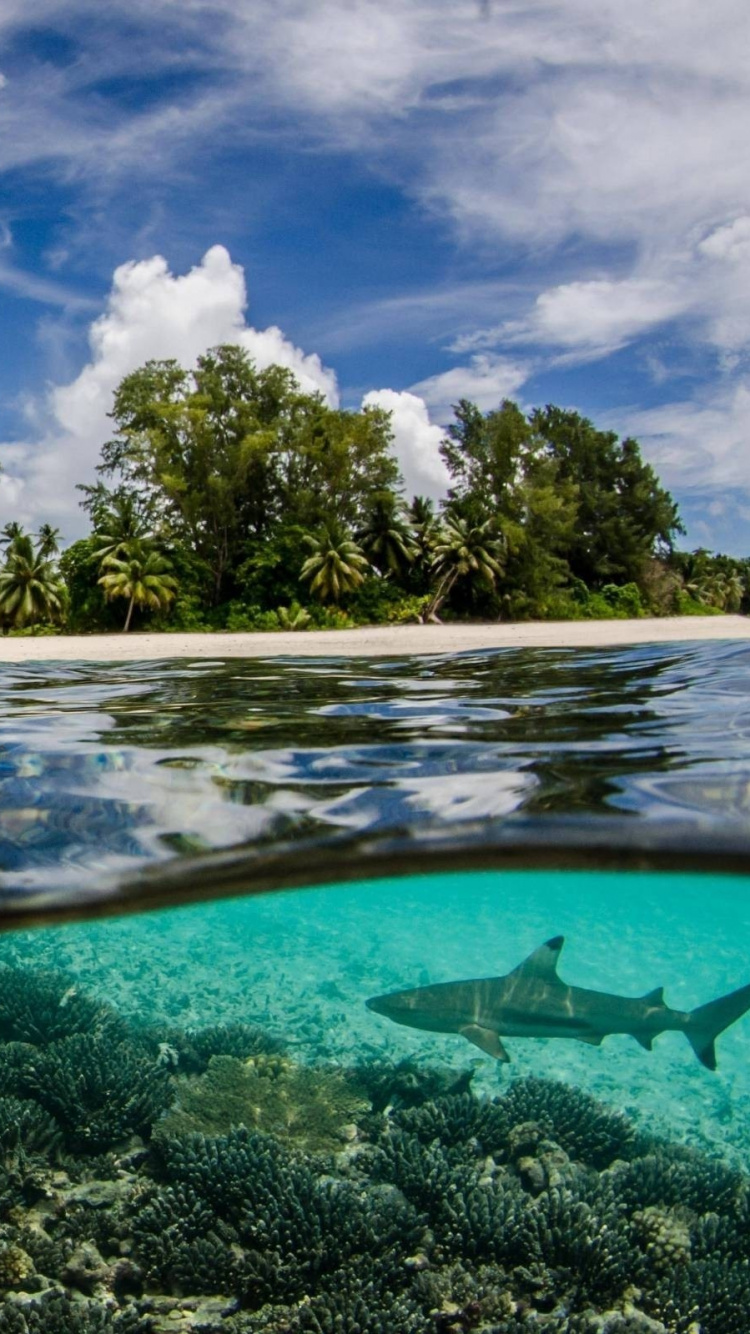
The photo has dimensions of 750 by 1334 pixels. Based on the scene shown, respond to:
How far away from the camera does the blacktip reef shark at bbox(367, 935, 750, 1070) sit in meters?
6.67

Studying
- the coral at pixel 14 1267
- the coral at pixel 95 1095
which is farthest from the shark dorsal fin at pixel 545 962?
the coral at pixel 14 1267

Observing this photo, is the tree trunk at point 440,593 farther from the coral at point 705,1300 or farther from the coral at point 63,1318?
the coral at point 63,1318

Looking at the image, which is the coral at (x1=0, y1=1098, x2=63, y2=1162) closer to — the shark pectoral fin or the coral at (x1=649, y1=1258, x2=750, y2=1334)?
the shark pectoral fin

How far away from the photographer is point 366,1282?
594cm

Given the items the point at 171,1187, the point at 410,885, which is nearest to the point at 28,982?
the point at 171,1187

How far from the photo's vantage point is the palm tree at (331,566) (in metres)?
42.1

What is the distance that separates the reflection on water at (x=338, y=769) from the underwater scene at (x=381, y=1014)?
2 centimetres

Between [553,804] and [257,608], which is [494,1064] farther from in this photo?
[257,608]

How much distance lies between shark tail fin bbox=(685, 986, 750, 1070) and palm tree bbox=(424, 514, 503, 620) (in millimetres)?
39252

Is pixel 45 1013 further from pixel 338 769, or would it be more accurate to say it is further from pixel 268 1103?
pixel 338 769

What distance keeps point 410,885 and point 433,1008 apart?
1590 millimetres

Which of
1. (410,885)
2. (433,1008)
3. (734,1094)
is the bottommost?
(734,1094)

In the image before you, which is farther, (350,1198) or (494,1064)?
(494,1064)

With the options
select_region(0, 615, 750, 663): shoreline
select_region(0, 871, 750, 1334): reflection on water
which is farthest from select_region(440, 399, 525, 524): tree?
select_region(0, 871, 750, 1334): reflection on water
